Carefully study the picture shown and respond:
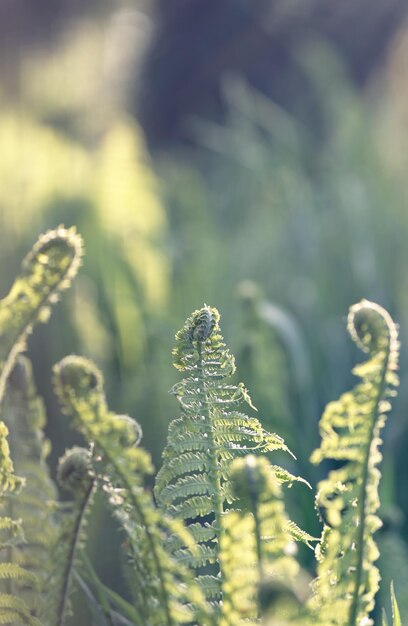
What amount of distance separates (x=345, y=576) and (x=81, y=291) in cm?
99

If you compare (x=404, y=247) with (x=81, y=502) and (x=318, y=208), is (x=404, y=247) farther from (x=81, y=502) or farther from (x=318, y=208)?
(x=81, y=502)

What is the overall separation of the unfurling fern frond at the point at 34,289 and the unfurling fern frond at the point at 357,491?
14 centimetres

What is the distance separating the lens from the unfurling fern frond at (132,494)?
355mm

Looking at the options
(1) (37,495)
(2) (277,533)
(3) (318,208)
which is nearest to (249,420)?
(2) (277,533)

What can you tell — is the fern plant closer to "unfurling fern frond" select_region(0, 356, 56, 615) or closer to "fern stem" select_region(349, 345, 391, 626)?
"unfurling fern frond" select_region(0, 356, 56, 615)

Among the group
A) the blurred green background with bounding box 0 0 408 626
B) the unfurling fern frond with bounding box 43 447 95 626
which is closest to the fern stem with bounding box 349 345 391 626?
the unfurling fern frond with bounding box 43 447 95 626

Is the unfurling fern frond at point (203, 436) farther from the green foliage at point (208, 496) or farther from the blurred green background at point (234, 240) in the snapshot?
the blurred green background at point (234, 240)

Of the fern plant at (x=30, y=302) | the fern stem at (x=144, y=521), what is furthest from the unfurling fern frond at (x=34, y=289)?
the fern stem at (x=144, y=521)

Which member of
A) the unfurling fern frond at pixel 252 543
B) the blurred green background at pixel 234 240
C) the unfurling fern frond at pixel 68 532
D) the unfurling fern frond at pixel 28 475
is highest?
the blurred green background at pixel 234 240

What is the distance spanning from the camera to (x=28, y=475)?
53cm

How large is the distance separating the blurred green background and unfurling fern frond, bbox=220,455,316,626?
197 millimetres

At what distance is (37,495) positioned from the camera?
1.80 ft

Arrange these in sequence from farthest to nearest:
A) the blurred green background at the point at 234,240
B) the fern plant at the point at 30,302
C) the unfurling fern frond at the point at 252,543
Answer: the blurred green background at the point at 234,240 → the fern plant at the point at 30,302 → the unfurling fern frond at the point at 252,543

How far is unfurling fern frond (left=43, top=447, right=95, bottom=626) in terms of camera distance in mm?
396
